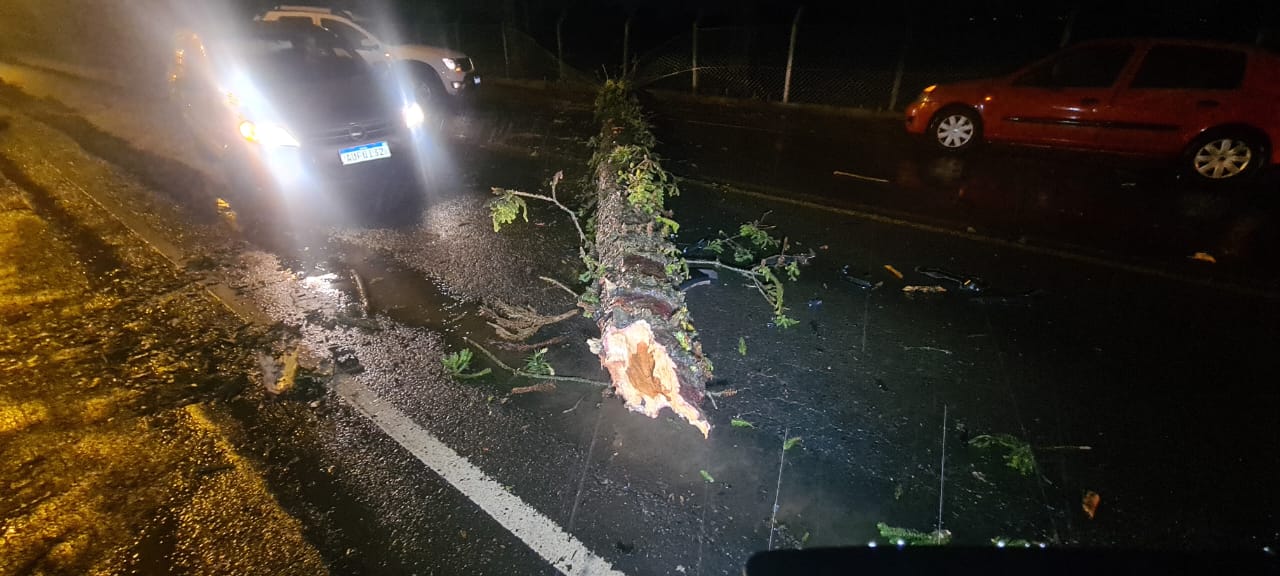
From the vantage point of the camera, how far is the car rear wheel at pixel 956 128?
24.9 ft

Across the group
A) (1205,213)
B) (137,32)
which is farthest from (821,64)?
(137,32)

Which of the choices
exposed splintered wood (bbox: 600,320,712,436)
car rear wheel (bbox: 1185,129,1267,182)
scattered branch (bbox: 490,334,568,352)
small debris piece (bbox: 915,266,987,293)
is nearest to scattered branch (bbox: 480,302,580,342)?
scattered branch (bbox: 490,334,568,352)

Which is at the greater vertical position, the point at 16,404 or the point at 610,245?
the point at 610,245

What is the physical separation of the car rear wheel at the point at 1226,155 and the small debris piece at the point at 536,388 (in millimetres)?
7888

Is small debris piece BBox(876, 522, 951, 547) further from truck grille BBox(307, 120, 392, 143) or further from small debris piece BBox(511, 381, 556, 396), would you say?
truck grille BBox(307, 120, 392, 143)

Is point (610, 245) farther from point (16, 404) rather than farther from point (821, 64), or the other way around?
point (821, 64)

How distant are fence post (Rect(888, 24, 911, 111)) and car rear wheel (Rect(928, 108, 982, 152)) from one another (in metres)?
3.05

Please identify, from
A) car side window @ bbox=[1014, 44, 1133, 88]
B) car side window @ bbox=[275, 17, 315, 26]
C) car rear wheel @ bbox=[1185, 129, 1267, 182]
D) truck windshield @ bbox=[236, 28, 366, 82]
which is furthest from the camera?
car side window @ bbox=[275, 17, 315, 26]

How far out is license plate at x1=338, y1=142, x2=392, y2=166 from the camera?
5.98 metres

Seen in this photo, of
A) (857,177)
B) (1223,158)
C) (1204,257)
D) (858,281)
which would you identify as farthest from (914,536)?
(1223,158)

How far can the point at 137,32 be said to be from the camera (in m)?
17.0

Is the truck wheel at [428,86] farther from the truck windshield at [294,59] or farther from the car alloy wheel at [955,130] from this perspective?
the car alloy wheel at [955,130]

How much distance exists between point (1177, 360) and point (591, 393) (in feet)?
12.5

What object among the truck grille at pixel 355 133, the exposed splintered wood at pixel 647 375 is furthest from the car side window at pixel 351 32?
the exposed splintered wood at pixel 647 375
